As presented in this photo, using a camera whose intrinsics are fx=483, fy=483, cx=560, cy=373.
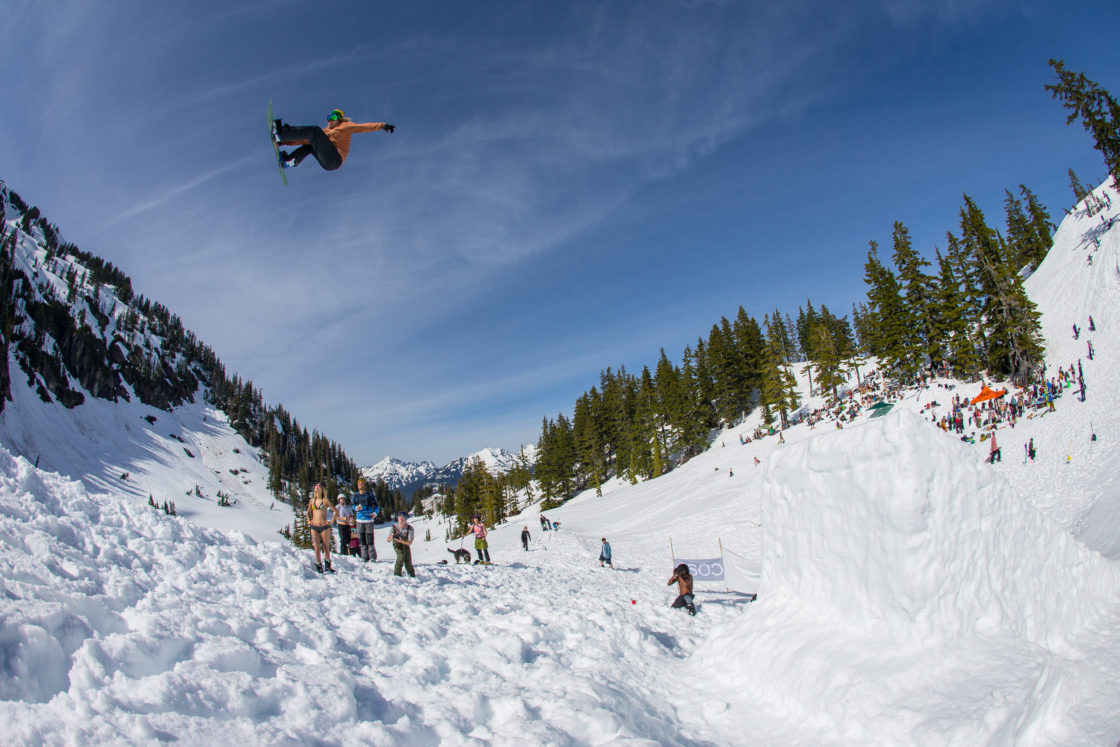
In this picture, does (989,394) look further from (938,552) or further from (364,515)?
(364,515)

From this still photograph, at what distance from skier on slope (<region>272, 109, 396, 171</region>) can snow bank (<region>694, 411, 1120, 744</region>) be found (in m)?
9.05

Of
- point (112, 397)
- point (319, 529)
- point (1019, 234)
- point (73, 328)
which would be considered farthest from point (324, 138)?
point (73, 328)

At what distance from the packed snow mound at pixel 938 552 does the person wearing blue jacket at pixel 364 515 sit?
10.5 meters

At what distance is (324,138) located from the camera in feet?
26.1

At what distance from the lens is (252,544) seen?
29.8ft

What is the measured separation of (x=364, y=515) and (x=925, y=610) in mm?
11979

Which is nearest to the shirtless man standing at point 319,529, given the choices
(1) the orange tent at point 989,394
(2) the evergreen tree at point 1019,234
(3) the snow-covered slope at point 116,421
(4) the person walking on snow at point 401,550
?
(4) the person walking on snow at point 401,550

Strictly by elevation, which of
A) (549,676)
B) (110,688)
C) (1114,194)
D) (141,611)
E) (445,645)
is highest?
(1114,194)

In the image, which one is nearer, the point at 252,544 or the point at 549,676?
the point at 549,676

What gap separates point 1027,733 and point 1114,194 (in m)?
74.2

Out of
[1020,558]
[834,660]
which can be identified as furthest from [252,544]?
[1020,558]

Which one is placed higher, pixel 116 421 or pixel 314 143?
pixel 116 421

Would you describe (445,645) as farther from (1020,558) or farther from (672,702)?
(1020,558)

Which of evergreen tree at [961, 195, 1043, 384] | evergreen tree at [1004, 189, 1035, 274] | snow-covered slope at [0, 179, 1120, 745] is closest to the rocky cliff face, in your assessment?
snow-covered slope at [0, 179, 1120, 745]
